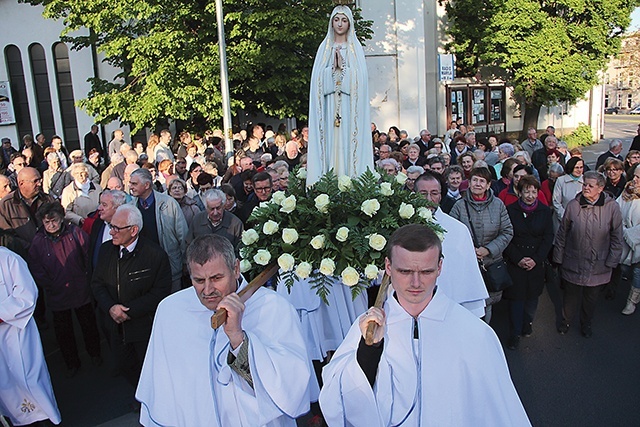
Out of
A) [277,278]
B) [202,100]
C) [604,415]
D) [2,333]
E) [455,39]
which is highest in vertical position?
[455,39]

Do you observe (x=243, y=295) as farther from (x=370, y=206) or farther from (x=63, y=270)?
(x=63, y=270)

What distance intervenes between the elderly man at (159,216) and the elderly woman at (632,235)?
17.0ft

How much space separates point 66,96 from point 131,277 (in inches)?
734

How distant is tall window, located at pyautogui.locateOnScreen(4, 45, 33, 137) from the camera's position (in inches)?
813

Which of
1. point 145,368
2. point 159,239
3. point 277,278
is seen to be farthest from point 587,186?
point 145,368

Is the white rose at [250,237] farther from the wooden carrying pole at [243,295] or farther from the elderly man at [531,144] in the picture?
the elderly man at [531,144]

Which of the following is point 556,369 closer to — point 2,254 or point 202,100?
point 2,254

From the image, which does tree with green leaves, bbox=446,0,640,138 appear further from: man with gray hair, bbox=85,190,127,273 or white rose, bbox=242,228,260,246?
white rose, bbox=242,228,260,246

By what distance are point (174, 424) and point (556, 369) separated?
4.14 metres

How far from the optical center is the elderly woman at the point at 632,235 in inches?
270

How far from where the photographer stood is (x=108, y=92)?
1609 centimetres

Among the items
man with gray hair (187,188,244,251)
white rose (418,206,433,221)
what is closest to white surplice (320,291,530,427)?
white rose (418,206,433,221)

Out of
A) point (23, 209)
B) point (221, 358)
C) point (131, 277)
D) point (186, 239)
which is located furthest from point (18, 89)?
point (221, 358)

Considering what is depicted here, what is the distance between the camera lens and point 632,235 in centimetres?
684
